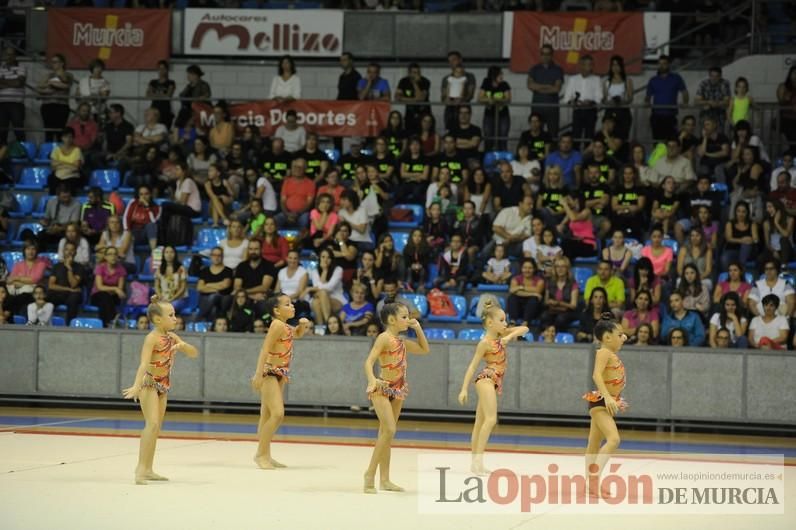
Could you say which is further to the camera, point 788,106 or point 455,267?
point 788,106

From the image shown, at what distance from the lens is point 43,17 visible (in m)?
24.1

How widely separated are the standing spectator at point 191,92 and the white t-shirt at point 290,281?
5.66 m

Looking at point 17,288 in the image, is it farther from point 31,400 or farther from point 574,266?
point 574,266

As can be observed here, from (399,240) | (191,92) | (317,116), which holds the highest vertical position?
(191,92)

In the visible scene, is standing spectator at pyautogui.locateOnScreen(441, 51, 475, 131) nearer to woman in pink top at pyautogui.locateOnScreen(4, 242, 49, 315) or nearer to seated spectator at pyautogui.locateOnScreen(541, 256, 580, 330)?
seated spectator at pyautogui.locateOnScreen(541, 256, 580, 330)

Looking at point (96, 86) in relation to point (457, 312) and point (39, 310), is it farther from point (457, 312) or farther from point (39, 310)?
point (457, 312)

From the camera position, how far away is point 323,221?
19.0m

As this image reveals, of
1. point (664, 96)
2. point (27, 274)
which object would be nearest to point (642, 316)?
point (664, 96)

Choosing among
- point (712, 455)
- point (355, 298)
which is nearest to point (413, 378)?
point (355, 298)

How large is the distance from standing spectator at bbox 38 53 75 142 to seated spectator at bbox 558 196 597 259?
383 inches

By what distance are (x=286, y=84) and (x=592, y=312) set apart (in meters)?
7.98

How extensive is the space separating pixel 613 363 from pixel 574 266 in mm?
8349

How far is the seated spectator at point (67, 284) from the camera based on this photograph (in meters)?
18.3

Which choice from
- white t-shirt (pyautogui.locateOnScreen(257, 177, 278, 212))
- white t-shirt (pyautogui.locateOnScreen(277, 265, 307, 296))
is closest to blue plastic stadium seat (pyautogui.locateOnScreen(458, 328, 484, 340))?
white t-shirt (pyautogui.locateOnScreen(277, 265, 307, 296))
